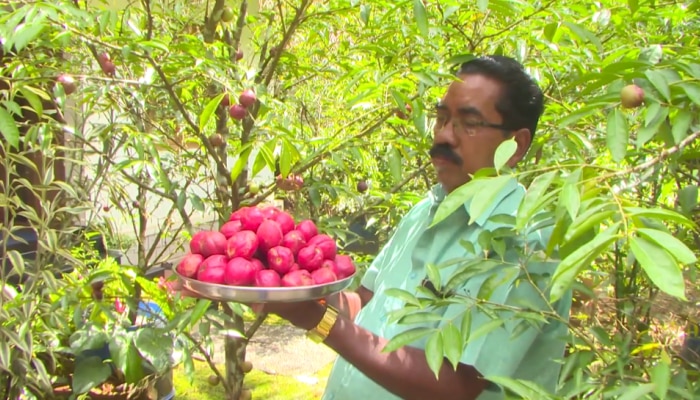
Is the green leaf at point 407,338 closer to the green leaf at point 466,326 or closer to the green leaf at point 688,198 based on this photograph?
the green leaf at point 466,326

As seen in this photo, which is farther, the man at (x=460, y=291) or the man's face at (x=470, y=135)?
the man's face at (x=470, y=135)

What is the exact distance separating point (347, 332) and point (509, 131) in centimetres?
75

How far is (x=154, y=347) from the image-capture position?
2072 millimetres

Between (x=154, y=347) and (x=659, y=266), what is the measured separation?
5.72 feet


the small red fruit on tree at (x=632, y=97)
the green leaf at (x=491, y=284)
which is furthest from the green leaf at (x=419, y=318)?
the small red fruit on tree at (x=632, y=97)

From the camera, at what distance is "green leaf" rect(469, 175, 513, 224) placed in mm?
869

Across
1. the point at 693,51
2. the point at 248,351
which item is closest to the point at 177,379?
the point at 248,351

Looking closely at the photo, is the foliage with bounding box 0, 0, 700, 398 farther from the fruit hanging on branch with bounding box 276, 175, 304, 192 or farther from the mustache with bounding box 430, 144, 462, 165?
the mustache with bounding box 430, 144, 462, 165

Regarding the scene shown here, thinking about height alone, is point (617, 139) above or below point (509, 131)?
above

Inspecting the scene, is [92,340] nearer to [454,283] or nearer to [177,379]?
[454,283]

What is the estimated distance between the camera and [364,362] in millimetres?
1486

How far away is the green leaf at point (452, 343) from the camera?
1.05m

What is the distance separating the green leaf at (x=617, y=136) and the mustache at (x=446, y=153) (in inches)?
27.1

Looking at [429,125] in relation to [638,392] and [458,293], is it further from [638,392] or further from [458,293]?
[638,392]
